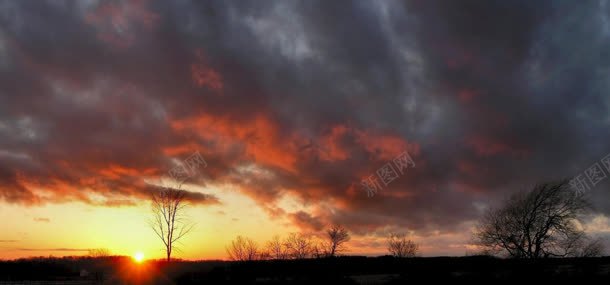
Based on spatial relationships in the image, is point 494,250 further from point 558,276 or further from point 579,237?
point 558,276

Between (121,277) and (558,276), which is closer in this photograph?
(558,276)

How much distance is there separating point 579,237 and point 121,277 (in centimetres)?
5367

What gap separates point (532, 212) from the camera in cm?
6231

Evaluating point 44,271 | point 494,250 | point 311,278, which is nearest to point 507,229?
point 494,250

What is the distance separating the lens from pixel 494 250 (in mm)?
63406

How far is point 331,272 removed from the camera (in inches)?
1788

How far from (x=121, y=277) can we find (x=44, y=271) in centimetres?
1053

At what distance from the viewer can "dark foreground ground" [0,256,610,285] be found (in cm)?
4202

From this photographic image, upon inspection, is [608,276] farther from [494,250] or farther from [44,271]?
[44,271]

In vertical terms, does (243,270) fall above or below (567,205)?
below

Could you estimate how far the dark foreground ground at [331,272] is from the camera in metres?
42.0

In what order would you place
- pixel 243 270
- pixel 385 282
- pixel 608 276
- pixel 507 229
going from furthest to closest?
pixel 507 229
pixel 243 270
pixel 608 276
pixel 385 282

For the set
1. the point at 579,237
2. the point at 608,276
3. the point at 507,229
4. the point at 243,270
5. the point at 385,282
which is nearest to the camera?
the point at 385,282

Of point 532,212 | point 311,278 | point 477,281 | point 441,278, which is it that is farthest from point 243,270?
point 532,212
